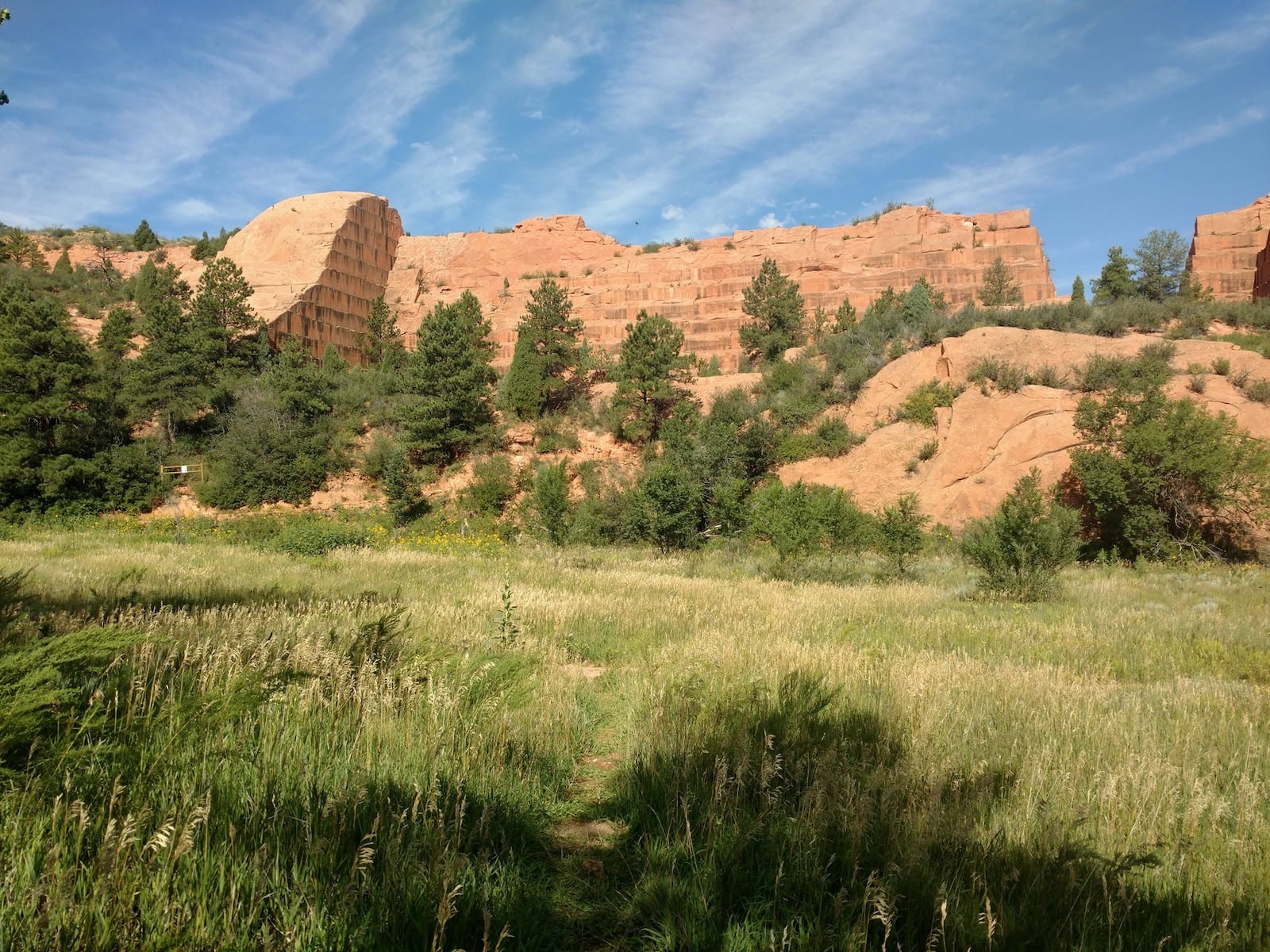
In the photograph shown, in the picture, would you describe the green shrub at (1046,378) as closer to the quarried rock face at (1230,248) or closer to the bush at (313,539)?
the bush at (313,539)

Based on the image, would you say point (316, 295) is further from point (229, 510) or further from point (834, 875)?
point (834, 875)

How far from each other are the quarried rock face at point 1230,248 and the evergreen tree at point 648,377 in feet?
147

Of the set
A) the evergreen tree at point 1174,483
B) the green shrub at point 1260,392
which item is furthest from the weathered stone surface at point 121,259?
the green shrub at point 1260,392

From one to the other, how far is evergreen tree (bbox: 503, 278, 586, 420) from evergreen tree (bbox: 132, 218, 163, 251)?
47.7 m

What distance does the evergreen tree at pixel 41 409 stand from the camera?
2798 cm

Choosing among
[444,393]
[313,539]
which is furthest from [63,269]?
[313,539]

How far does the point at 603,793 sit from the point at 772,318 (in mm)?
43160

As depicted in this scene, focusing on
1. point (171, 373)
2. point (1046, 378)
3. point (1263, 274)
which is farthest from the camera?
point (1263, 274)

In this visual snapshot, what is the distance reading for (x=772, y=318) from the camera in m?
43.8

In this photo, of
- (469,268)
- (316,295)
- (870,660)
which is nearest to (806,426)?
(870,660)

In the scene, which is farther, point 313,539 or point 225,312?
point 225,312

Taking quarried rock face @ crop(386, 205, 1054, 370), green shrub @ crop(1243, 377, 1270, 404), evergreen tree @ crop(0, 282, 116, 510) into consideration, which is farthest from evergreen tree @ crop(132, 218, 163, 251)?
green shrub @ crop(1243, 377, 1270, 404)

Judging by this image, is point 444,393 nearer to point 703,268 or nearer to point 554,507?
point 554,507

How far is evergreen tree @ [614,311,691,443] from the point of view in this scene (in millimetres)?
34406
